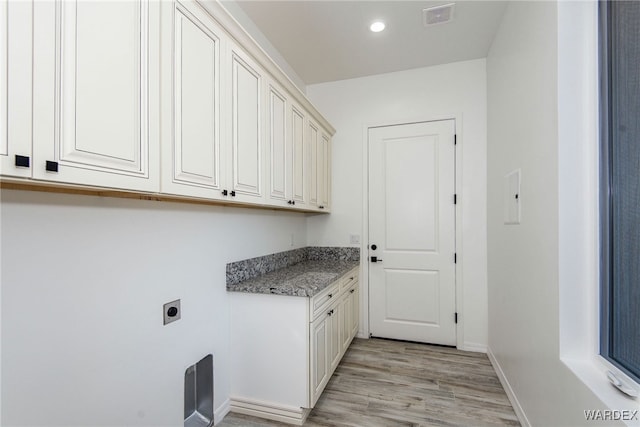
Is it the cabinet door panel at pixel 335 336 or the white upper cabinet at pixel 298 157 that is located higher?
the white upper cabinet at pixel 298 157

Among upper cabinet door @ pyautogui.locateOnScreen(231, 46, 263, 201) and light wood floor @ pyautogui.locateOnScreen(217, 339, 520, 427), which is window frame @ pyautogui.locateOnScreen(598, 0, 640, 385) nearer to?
light wood floor @ pyautogui.locateOnScreen(217, 339, 520, 427)

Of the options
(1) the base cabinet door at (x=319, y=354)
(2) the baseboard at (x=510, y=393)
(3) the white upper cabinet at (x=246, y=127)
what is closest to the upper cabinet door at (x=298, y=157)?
(3) the white upper cabinet at (x=246, y=127)

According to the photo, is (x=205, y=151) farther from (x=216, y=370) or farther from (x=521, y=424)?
(x=521, y=424)

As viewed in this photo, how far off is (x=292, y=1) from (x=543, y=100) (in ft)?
6.02

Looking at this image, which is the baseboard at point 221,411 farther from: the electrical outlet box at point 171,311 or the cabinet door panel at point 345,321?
the cabinet door panel at point 345,321

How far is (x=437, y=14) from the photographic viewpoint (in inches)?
92.5

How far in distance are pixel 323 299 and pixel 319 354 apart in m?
0.37

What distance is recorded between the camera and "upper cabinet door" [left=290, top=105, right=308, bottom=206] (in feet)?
8.16

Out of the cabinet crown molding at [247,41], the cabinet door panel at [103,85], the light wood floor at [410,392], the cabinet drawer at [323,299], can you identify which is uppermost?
the cabinet crown molding at [247,41]

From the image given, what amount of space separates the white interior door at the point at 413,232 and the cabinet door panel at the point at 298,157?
3.33 ft

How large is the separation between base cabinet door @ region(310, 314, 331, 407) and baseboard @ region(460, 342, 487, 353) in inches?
64.7

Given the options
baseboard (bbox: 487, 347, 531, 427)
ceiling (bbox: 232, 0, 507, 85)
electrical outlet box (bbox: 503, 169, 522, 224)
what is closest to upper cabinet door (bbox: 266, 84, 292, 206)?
ceiling (bbox: 232, 0, 507, 85)

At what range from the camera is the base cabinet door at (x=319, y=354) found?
76.2 inches

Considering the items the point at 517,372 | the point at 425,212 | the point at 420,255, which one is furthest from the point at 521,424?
the point at 425,212
